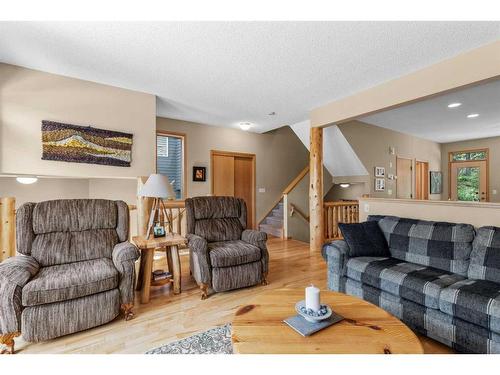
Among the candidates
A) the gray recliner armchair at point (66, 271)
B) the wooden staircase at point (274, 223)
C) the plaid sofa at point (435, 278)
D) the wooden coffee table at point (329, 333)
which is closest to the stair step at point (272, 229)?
the wooden staircase at point (274, 223)

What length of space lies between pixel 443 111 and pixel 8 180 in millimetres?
6856

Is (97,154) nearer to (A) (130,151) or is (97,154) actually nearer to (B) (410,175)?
(A) (130,151)

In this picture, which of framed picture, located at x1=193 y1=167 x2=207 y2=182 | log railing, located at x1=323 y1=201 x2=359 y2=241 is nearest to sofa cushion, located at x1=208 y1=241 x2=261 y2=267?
log railing, located at x1=323 y1=201 x2=359 y2=241

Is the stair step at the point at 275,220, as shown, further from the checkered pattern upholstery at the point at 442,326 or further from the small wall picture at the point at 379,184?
the checkered pattern upholstery at the point at 442,326

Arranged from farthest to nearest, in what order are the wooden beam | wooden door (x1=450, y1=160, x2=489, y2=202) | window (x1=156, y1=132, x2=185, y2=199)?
1. wooden door (x1=450, y1=160, x2=489, y2=202)
2. window (x1=156, y1=132, x2=185, y2=199)
3. the wooden beam

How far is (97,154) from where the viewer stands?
3.33 meters

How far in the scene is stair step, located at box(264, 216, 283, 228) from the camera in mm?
5835

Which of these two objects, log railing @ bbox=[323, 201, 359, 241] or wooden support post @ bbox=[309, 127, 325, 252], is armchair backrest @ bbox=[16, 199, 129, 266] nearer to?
wooden support post @ bbox=[309, 127, 325, 252]

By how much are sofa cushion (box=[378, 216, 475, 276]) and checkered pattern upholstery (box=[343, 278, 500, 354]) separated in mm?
546

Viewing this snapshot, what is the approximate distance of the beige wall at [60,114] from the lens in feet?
9.41

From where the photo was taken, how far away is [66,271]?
2.00 meters

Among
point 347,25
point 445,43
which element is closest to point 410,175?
point 445,43

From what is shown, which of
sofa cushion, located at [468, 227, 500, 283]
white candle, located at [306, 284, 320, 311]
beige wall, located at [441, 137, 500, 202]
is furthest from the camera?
beige wall, located at [441, 137, 500, 202]

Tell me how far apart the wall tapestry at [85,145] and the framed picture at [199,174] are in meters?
1.83
